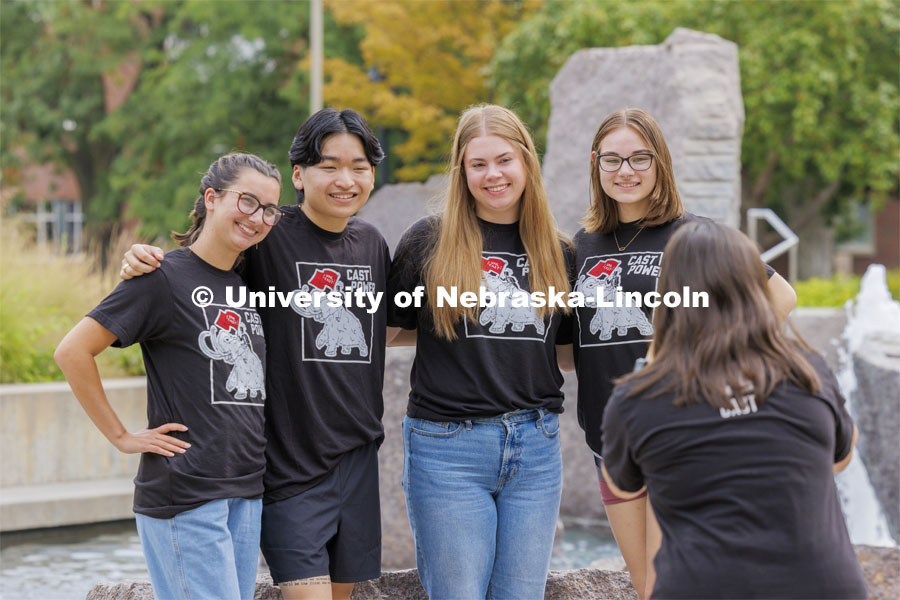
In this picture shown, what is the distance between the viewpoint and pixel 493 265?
294 centimetres

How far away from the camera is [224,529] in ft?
8.37

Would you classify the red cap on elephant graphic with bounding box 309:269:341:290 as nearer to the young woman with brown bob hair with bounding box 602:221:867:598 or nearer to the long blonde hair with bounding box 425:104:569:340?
the long blonde hair with bounding box 425:104:569:340

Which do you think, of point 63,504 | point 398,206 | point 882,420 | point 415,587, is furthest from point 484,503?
point 398,206

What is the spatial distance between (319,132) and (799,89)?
52.7 feet

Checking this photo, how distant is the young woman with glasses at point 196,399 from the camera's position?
2520 mm

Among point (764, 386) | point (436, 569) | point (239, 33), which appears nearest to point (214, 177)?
point (436, 569)

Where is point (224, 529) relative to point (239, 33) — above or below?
below

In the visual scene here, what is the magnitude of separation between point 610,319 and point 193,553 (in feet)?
4.40

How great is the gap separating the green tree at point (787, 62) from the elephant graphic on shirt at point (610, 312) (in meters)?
14.8

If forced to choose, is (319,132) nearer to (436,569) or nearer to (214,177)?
(214,177)

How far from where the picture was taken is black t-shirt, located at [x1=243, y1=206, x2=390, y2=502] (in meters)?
2.76

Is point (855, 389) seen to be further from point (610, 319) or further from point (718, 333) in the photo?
point (718, 333)

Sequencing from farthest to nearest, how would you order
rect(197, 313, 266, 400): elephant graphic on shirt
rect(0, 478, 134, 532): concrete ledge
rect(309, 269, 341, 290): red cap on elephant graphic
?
1. rect(0, 478, 134, 532): concrete ledge
2. rect(309, 269, 341, 290): red cap on elephant graphic
3. rect(197, 313, 266, 400): elephant graphic on shirt

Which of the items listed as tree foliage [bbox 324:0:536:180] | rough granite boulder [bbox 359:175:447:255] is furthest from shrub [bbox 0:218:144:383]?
tree foliage [bbox 324:0:536:180]
